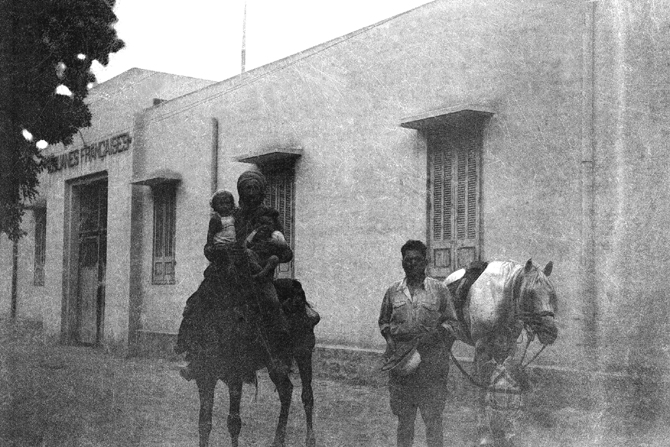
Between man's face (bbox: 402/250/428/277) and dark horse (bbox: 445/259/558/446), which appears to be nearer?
man's face (bbox: 402/250/428/277)

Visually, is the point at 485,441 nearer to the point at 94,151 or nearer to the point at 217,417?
the point at 217,417

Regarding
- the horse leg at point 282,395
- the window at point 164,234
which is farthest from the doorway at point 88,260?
the horse leg at point 282,395

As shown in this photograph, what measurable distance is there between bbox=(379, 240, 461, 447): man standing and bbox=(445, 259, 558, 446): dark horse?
1.12m

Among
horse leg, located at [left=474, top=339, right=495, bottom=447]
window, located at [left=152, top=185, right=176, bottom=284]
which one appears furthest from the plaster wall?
horse leg, located at [left=474, top=339, right=495, bottom=447]

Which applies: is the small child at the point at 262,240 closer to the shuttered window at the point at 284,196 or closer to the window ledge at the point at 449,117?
the window ledge at the point at 449,117

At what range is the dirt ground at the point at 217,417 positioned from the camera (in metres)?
6.50

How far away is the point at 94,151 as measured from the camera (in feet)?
52.9

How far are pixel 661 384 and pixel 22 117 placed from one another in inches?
249

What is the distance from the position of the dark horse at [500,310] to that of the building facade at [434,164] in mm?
1332

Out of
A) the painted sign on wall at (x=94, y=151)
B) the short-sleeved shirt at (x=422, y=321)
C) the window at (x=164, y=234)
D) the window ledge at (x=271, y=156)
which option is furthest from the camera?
the painted sign on wall at (x=94, y=151)

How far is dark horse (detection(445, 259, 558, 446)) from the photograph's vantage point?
233 inches

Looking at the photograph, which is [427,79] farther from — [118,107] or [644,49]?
[118,107]

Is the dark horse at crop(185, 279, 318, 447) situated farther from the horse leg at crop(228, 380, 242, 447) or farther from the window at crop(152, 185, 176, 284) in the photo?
the window at crop(152, 185, 176, 284)

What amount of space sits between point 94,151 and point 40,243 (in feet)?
13.9
